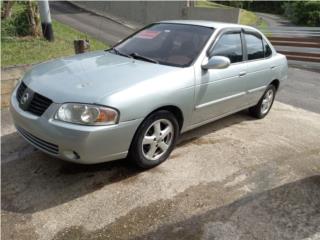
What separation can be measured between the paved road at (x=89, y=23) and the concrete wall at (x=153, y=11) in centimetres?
123

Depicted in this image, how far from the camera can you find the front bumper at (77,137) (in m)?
3.16

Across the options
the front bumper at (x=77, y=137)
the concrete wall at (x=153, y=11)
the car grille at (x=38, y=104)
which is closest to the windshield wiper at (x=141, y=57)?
the front bumper at (x=77, y=137)

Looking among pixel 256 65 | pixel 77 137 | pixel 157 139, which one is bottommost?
pixel 157 139

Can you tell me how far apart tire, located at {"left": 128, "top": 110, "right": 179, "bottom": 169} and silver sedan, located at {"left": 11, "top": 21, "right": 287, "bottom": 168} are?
0.01 metres

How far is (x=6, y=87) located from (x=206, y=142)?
3439 millimetres

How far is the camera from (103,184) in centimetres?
361

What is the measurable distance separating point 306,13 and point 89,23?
68.1ft

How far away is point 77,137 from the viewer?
3146mm

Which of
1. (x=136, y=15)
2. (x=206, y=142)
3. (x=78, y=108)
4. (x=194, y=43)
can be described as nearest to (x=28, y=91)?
(x=78, y=108)

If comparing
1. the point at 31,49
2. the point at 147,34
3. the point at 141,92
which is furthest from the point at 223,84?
the point at 31,49

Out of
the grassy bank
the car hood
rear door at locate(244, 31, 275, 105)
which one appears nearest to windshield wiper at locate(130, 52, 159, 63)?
the car hood

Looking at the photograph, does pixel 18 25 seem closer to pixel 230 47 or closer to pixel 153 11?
pixel 230 47

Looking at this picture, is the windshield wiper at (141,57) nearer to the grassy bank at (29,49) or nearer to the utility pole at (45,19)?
the grassy bank at (29,49)

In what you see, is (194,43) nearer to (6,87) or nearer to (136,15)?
(6,87)
